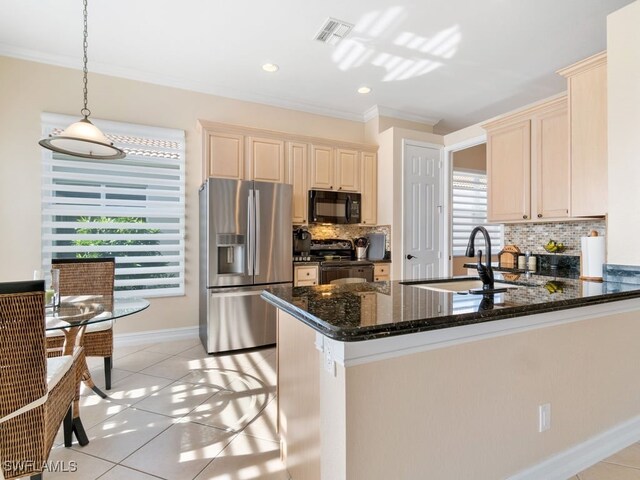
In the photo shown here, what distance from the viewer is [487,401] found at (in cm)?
140

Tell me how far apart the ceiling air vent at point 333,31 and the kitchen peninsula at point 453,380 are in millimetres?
2375

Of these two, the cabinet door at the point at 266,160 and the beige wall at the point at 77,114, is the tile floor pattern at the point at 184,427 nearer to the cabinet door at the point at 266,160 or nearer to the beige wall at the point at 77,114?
the beige wall at the point at 77,114

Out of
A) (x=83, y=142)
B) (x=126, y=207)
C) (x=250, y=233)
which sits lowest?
(x=250, y=233)

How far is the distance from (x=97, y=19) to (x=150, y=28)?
16.2 inches

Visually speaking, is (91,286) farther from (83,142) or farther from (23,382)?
(23,382)

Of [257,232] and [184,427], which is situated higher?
[257,232]

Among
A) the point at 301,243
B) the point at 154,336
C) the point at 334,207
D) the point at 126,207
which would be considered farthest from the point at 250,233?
the point at 154,336

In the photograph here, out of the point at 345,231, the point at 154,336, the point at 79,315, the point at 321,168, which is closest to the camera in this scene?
the point at 79,315

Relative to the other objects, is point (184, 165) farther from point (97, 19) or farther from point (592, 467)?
point (592, 467)

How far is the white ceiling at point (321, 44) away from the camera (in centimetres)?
273

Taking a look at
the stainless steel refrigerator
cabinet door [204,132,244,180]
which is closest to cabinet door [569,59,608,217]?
the stainless steel refrigerator

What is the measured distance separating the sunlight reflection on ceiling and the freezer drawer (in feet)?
8.72

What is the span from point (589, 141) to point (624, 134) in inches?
18.2

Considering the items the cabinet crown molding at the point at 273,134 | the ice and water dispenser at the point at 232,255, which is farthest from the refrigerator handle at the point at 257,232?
the cabinet crown molding at the point at 273,134
